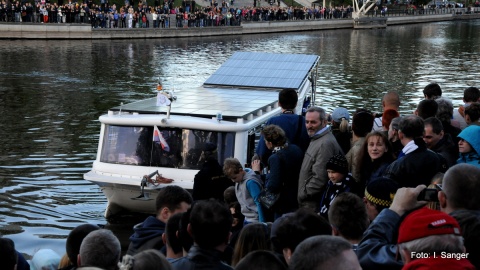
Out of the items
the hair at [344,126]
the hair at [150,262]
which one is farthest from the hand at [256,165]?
the hair at [150,262]

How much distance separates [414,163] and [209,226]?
9.26 ft

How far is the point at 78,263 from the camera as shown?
19.4 ft

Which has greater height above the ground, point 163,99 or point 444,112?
point 444,112

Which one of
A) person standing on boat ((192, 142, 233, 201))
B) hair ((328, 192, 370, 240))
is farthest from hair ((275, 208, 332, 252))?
person standing on boat ((192, 142, 233, 201))

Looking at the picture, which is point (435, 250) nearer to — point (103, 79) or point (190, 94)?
point (190, 94)

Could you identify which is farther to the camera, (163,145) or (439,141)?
(163,145)

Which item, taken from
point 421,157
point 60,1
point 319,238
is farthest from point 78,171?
point 60,1

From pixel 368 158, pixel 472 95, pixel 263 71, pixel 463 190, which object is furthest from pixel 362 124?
pixel 263 71

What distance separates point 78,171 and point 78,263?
12.8 m

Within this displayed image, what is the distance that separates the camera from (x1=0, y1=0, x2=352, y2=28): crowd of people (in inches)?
2163

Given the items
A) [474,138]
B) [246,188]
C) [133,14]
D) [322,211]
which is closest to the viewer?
[322,211]

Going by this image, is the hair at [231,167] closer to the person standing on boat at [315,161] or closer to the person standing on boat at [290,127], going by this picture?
the person standing on boat at [315,161]

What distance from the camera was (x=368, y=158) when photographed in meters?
9.09

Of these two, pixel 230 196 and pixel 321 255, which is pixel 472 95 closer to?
pixel 230 196
